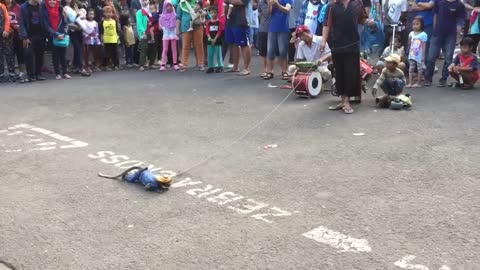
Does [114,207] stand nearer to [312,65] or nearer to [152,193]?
[152,193]

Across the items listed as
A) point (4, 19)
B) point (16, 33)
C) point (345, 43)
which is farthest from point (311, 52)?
point (16, 33)

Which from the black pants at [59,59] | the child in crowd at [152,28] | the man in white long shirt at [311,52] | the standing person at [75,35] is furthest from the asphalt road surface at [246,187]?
the child in crowd at [152,28]

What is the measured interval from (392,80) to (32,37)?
7.46 metres

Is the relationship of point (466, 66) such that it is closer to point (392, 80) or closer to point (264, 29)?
point (392, 80)

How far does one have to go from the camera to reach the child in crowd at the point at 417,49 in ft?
32.8

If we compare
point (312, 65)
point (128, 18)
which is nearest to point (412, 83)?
point (312, 65)

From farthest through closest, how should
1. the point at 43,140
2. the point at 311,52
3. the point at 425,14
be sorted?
the point at 425,14 < the point at 311,52 < the point at 43,140

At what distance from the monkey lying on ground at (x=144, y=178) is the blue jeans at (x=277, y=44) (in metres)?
6.04

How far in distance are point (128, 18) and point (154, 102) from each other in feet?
17.7

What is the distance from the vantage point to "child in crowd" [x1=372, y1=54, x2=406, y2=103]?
8.75 m

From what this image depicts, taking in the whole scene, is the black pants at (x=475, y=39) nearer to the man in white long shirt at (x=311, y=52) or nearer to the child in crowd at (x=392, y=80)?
the child in crowd at (x=392, y=80)

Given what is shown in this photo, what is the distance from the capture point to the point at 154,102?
31.7 ft

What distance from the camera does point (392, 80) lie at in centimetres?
877

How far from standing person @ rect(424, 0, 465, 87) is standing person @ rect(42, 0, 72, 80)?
7.39 metres
